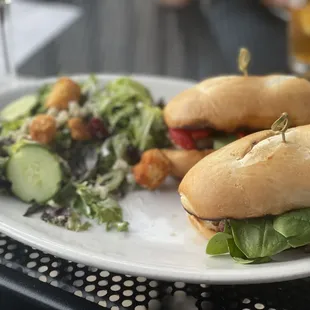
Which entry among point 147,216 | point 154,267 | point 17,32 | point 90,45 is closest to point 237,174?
point 154,267

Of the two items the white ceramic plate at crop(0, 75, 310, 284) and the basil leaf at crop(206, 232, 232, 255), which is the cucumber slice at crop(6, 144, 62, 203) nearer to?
the white ceramic plate at crop(0, 75, 310, 284)

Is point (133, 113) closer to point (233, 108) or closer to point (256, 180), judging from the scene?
point (233, 108)

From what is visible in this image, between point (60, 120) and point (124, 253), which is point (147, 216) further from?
point (60, 120)

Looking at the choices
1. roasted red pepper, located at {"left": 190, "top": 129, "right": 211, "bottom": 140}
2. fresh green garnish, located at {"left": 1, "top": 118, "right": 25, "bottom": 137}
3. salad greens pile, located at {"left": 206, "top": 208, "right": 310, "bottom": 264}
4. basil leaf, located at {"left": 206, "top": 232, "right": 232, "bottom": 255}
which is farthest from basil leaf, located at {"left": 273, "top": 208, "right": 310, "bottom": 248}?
fresh green garnish, located at {"left": 1, "top": 118, "right": 25, "bottom": 137}

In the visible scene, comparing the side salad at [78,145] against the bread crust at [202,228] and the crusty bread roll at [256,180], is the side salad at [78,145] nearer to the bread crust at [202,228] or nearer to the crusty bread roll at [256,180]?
the bread crust at [202,228]

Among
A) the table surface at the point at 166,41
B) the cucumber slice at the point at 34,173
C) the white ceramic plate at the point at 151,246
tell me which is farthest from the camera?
the table surface at the point at 166,41

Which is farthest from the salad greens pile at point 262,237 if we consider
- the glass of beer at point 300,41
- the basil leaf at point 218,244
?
the glass of beer at point 300,41
